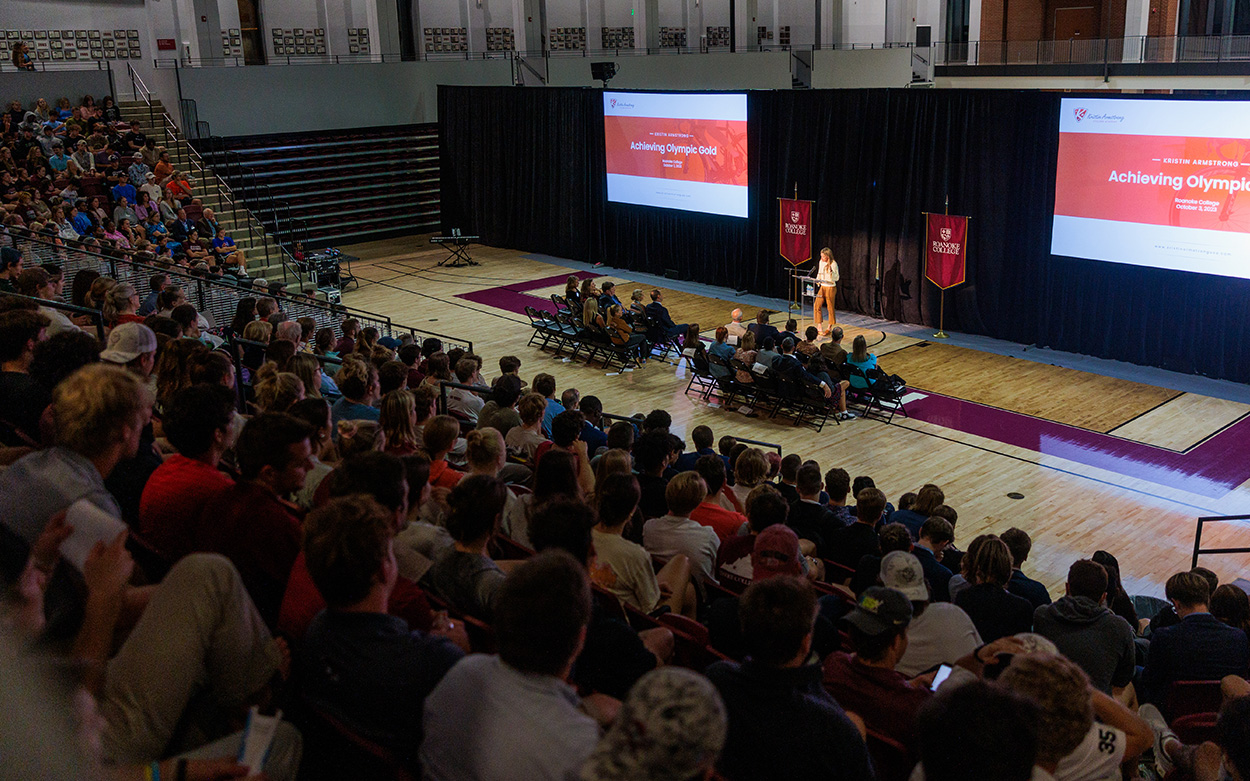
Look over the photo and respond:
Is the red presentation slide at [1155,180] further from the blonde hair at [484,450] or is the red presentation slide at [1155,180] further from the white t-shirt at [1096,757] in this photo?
the white t-shirt at [1096,757]

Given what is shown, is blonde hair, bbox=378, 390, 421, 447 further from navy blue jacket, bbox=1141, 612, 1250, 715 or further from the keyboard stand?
the keyboard stand

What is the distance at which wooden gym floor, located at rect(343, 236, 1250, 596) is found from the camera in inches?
325

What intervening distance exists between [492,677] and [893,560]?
2106 millimetres

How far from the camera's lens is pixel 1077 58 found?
77.3 ft

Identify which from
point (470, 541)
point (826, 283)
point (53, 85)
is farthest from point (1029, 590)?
point (53, 85)

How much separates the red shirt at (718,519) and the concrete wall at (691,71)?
1650 cm

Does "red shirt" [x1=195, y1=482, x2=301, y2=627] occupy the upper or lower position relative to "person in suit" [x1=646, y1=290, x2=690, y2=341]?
upper

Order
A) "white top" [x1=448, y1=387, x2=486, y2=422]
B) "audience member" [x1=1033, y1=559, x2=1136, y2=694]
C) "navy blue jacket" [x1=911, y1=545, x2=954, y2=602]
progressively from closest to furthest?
"audience member" [x1=1033, y1=559, x2=1136, y2=694]
"navy blue jacket" [x1=911, y1=545, x2=954, y2=602]
"white top" [x1=448, y1=387, x2=486, y2=422]

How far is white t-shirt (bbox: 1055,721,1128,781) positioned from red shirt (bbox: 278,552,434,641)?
1.77 meters

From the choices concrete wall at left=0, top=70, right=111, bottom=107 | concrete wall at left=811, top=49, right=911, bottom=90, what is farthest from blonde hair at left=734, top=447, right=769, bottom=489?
concrete wall at left=0, top=70, right=111, bottom=107

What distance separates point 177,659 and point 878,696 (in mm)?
1980

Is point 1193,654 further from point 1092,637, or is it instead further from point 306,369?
point 306,369

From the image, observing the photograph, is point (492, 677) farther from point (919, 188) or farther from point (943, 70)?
point (943, 70)

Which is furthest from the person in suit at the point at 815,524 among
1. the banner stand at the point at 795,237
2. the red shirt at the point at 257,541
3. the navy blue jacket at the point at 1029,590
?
the banner stand at the point at 795,237
